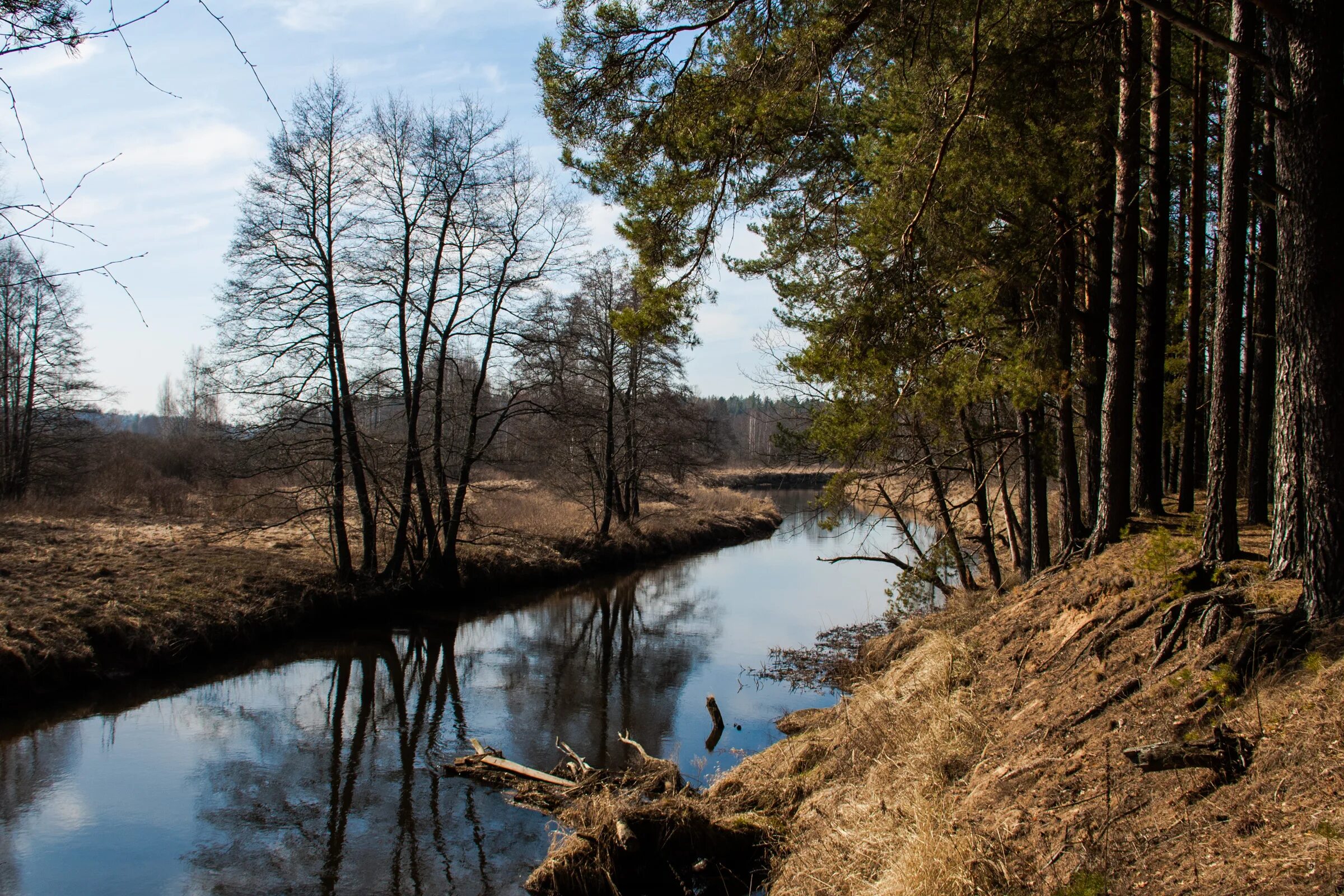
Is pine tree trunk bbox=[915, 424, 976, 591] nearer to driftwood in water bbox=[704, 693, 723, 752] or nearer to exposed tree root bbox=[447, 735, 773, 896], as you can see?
driftwood in water bbox=[704, 693, 723, 752]

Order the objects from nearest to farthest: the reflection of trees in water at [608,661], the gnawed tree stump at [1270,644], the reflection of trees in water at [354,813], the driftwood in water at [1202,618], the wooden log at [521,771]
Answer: the gnawed tree stump at [1270,644] < the driftwood in water at [1202,618] < the reflection of trees in water at [354,813] < the wooden log at [521,771] < the reflection of trees in water at [608,661]

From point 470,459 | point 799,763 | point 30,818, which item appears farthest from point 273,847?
point 470,459

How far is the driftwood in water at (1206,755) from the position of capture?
4.31 meters

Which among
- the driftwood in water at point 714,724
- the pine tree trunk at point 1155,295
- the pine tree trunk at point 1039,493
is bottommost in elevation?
the driftwood in water at point 714,724

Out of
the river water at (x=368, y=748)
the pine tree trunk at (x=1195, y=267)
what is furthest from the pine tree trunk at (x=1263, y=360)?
the river water at (x=368, y=748)

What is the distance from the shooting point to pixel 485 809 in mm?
9242

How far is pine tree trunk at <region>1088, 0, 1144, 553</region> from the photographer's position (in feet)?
28.0

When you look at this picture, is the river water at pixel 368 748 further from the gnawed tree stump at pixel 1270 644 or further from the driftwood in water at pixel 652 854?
the gnawed tree stump at pixel 1270 644

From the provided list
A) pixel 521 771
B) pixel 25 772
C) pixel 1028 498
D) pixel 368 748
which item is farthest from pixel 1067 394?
pixel 25 772

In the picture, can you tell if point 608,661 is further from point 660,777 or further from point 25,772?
point 25,772

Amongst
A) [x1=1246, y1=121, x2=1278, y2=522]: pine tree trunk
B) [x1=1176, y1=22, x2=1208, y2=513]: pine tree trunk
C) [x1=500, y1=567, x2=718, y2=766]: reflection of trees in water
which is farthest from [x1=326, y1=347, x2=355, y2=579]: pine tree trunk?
[x1=1246, y1=121, x2=1278, y2=522]: pine tree trunk

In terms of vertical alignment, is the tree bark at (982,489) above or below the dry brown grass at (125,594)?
above

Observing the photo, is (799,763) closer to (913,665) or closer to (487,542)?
(913,665)

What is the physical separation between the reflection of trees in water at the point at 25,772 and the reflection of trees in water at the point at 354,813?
5.16 feet
